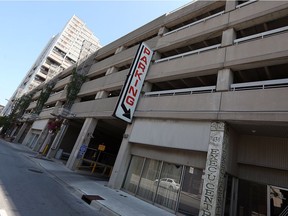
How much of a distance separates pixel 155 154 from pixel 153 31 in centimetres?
1297

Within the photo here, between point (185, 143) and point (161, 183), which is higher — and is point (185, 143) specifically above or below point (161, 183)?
above

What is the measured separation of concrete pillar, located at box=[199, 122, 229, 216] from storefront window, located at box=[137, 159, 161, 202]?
143 inches

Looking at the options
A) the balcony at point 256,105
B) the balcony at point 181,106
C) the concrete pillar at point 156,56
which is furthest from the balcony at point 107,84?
the balcony at point 256,105

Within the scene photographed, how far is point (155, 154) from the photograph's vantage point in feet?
43.2

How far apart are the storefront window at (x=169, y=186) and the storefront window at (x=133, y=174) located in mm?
1837

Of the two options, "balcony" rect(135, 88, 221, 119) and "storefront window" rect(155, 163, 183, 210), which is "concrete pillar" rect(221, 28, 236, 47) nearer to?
"balcony" rect(135, 88, 221, 119)

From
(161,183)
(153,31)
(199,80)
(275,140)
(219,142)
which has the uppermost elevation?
(153,31)

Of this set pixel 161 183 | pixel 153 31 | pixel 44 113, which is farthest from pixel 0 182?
pixel 44 113

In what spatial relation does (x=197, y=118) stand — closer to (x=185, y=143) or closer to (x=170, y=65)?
(x=185, y=143)

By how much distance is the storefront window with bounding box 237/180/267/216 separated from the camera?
9.82 m

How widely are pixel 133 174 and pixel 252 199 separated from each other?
7.08 metres

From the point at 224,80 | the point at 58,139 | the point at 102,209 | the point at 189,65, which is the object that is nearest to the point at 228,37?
the point at 189,65

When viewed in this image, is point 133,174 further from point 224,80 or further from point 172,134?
point 224,80

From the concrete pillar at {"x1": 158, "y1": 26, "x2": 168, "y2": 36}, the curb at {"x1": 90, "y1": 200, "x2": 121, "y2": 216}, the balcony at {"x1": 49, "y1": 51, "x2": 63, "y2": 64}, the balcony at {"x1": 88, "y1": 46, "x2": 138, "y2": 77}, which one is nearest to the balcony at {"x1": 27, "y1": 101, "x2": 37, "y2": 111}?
the balcony at {"x1": 88, "y1": 46, "x2": 138, "y2": 77}
